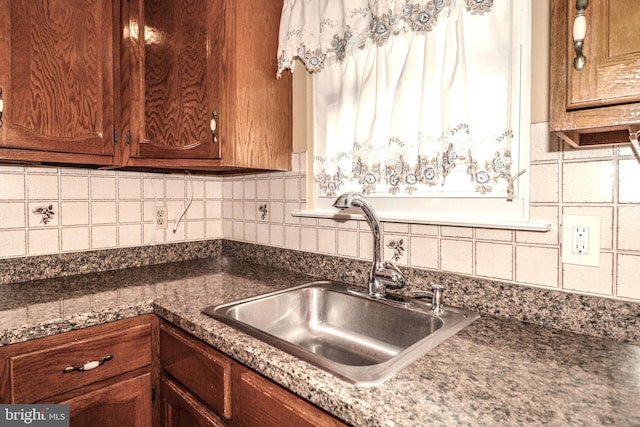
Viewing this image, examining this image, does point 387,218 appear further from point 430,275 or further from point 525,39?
point 525,39

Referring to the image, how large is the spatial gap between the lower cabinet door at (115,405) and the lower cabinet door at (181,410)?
52mm

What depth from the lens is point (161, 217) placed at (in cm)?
170

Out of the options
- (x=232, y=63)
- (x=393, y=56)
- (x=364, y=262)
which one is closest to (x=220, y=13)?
(x=232, y=63)

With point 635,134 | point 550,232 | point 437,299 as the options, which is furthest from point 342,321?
point 635,134

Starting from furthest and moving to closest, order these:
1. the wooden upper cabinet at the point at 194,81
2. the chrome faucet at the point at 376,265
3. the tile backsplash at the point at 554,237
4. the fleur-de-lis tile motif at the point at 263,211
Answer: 1. the fleur-de-lis tile motif at the point at 263,211
2. the wooden upper cabinet at the point at 194,81
3. the chrome faucet at the point at 376,265
4. the tile backsplash at the point at 554,237

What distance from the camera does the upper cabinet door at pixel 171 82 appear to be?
1329 millimetres

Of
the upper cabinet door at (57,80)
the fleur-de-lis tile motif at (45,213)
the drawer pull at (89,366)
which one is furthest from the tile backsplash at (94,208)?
the drawer pull at (89,366)

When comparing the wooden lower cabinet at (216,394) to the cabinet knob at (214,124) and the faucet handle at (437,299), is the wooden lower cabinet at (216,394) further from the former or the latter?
the cabinet knob at (214,124)

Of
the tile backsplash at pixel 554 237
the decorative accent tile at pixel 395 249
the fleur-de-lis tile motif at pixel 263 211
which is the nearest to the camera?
the tile backsplash at pixel 554 237

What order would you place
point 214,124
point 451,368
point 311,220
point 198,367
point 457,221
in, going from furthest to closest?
point 311,220
point 214,124
point 457,221
point 198,367
point 451,368

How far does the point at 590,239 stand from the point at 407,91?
0.65 metres

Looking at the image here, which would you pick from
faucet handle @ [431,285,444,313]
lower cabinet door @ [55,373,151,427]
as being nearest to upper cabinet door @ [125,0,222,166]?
lower cabinet door @ [55,373,151,427]

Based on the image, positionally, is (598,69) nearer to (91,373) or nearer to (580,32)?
(580,32)

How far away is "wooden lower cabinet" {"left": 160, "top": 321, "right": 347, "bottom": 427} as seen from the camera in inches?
27.0
